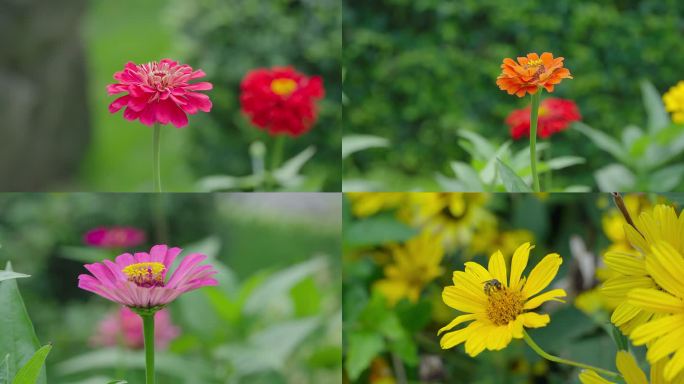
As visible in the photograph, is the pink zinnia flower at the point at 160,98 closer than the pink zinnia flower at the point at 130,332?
Yes

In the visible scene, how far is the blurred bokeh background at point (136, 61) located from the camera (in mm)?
2695

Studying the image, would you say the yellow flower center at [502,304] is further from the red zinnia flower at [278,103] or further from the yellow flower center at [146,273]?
the red zinnia flower at [278,103]

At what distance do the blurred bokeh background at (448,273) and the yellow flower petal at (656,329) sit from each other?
51 centimetres

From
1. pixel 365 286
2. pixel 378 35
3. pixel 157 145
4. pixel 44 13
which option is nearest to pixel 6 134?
pixel 44 13

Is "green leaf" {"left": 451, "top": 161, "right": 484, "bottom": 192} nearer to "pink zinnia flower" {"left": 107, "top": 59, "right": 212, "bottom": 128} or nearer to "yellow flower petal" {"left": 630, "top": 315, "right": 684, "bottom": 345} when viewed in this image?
"pink zinnia flower" {"left": 107, "top": 59, "right": 212, "bottom": 128}

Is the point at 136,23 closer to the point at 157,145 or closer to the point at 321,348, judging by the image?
the point at 321,348

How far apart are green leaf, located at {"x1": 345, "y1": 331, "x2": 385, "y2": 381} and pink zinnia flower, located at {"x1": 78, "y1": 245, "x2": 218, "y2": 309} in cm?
48

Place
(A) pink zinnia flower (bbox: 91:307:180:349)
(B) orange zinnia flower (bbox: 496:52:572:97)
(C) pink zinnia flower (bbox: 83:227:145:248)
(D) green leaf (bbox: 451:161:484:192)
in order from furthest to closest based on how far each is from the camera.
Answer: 1. (A) pink zinnia flower (bbox: 91:307:180:349)
2. (C) pink zinnia flower (bbox: 83:227:145:248)
3. (D) green leaf (bbox: 451:161:484:192)
4. (B) orange zinnia flower (bbox: 496:52:572:97)

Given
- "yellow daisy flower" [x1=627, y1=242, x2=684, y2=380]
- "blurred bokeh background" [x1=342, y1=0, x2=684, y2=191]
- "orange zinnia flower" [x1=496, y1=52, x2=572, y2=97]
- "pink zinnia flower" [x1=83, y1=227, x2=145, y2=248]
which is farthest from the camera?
"blurred bokeh background" [x1=342, y1=0, x2=684, y2=191]

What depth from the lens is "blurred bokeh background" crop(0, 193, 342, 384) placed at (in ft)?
4.34

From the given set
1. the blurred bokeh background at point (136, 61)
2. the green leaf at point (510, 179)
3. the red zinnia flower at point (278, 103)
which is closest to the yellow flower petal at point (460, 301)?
the green leaf at point (510, 179)

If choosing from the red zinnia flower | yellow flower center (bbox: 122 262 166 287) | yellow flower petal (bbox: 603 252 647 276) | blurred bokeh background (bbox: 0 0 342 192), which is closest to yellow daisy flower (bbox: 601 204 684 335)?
yellow flower petal (bbox: 603 252 647 276)

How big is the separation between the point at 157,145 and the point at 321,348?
85 cm

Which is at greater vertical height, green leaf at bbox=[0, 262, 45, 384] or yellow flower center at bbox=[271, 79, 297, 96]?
yellow flower center at bbox=[271, 79, 297, 96]
